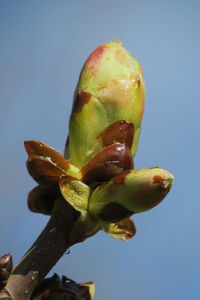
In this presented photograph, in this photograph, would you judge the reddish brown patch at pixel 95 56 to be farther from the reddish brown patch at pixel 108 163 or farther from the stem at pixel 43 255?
the stem at pixel 43 255

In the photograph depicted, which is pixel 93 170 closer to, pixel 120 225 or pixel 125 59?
pixel 120 225

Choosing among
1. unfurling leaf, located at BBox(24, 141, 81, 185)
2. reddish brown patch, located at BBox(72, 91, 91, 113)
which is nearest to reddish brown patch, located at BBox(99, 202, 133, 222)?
unfurling leaf, located at BBox(24, 141, 81, 185)

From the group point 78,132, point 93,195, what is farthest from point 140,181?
point 78,132

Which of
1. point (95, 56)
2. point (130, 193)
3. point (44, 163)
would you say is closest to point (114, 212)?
point (130, 193)

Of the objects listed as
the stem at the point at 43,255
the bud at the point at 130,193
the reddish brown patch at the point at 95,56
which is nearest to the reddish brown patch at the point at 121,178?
the bud at the point at 130,193

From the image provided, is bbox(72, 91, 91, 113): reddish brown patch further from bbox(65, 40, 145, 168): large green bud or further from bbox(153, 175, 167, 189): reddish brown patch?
bbox(153, 175, 167, 189): reddish brown patch
